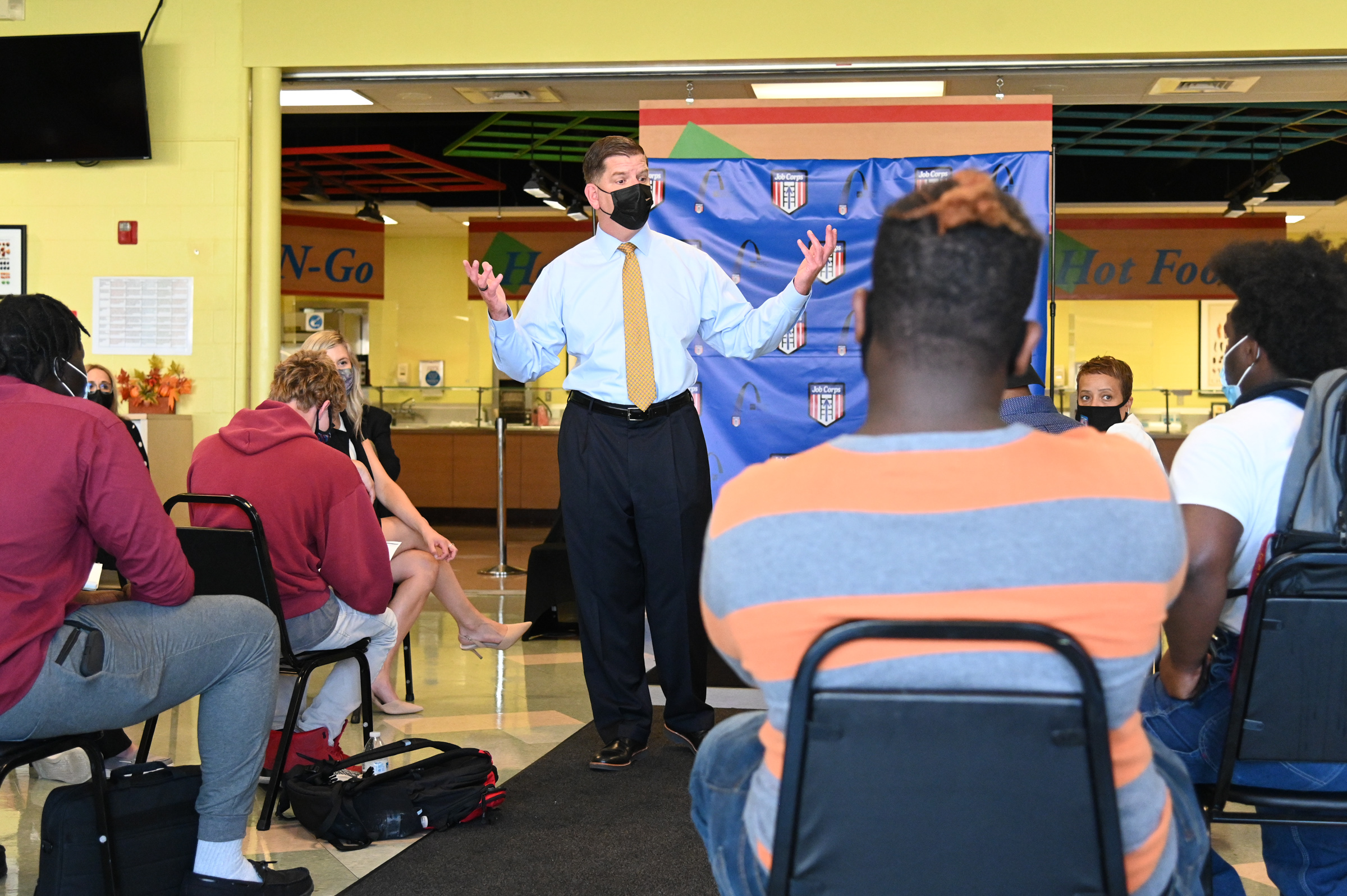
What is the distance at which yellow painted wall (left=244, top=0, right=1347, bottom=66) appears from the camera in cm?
487

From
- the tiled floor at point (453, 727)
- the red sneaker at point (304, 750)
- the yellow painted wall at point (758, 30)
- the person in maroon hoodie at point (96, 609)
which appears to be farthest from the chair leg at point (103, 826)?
the yellow painted wall at point (758, 30)

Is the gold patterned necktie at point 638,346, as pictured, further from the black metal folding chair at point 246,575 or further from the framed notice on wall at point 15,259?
the framed notice on wall at point 15,259

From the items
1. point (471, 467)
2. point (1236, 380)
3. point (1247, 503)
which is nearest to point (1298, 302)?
point (1236, 380)

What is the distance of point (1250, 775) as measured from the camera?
1.78m

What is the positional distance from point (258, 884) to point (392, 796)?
1.54ft

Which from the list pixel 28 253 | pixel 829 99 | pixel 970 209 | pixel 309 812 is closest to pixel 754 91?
pixel 829 99

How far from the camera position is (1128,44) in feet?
16.1

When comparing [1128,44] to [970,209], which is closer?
[970,209]

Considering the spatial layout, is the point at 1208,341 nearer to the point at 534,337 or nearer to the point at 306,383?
the point at 534,337

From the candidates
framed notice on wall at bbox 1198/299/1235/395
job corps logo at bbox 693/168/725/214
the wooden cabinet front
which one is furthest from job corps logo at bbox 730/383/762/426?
framed notice on wall at bbox 1198/299/1235/395

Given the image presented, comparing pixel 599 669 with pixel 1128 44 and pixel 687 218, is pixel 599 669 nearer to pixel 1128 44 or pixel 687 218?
A: pixel 687 218

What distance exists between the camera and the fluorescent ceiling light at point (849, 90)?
5.18 m

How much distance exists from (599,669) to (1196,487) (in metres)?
2.04

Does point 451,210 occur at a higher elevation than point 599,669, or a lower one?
higher
